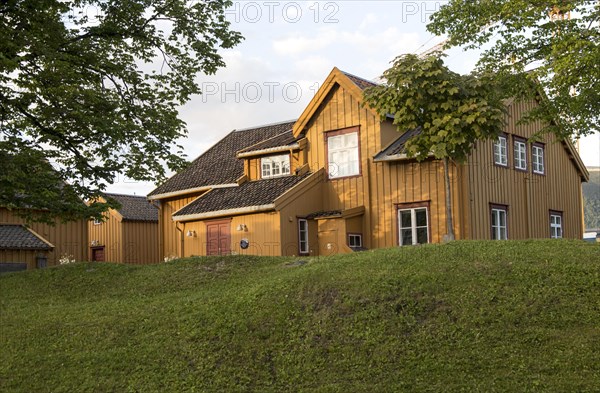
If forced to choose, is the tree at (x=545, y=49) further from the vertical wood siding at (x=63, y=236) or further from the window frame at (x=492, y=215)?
the vertical wood siding at (x=63, y=236)

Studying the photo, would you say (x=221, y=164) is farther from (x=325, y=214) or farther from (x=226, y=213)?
(x=325, y=214)

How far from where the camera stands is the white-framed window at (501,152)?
1005 inches

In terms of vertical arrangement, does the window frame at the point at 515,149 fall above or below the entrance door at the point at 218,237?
above

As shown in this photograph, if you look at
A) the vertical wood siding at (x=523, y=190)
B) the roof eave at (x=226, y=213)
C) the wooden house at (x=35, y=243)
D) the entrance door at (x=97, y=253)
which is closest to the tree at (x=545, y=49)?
the vertical wood siding at (x=523, y=190)

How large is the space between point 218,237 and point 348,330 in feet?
49.9

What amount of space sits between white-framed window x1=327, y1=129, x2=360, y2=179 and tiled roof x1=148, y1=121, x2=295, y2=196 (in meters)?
4.83

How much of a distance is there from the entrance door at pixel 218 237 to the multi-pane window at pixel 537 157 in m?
12.6

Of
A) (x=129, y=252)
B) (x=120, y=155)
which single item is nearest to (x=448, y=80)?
(x=120, y=155)

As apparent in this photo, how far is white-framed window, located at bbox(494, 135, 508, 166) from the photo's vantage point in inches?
1005

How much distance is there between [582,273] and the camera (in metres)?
13.2

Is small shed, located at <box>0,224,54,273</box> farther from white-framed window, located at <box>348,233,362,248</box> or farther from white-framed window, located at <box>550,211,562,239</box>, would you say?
white-framed window, located at <box>550,211,562,239</box>

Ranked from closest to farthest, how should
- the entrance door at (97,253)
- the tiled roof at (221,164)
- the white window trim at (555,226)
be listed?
the white window trim at (555,226) → the tiled roof at (221,164) → the entrance door at (97,253)

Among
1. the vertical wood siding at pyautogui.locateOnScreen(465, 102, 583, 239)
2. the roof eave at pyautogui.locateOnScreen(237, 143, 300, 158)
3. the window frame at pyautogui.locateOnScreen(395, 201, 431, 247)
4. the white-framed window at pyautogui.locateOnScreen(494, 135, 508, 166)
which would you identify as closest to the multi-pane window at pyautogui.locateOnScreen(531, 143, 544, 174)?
the vertical wood siding at pyautogui.locateOnScreen(465, 102, 583, 239)

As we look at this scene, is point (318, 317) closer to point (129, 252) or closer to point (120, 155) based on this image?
point (120, 155)
